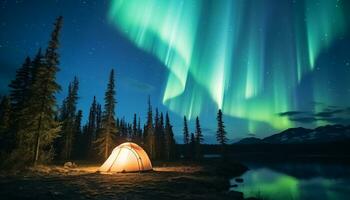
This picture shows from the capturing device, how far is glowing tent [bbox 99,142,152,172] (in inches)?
793

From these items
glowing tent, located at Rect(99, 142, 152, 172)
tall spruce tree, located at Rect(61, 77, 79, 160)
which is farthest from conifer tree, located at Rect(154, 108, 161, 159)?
glowing tent, located at Rect(99, 142, 152, 172)

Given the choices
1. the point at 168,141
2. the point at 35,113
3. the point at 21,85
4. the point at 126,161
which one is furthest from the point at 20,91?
the point at 168,141

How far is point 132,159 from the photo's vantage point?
819 inches

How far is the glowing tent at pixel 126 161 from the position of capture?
66.1 ft

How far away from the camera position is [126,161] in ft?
67.0

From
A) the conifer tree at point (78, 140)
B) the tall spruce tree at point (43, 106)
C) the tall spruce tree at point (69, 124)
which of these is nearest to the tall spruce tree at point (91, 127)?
the conifer tree at point (78, 140)

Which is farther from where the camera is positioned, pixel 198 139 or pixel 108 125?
pixel 198 139

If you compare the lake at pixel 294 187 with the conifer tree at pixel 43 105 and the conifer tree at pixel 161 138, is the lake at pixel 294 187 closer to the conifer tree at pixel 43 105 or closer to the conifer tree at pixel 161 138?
the conifer tree at pixel 43 105

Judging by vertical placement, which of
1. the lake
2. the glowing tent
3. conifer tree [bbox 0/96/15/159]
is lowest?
the lake

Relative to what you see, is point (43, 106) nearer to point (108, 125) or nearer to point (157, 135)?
point (108, 125)

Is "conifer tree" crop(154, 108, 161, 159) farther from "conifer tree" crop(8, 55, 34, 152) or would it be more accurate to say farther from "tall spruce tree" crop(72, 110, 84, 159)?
"conifer tree" crop(8, 55, 34, 152)

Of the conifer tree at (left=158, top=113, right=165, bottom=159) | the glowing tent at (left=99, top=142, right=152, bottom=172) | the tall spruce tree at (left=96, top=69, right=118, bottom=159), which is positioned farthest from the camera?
the conifer tree at (left=158, top=113, right=165, bottom=159)

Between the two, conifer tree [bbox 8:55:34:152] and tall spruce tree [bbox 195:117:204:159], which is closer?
conifer tree [bbox 8:55:34:152]

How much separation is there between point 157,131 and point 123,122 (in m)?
24.0
